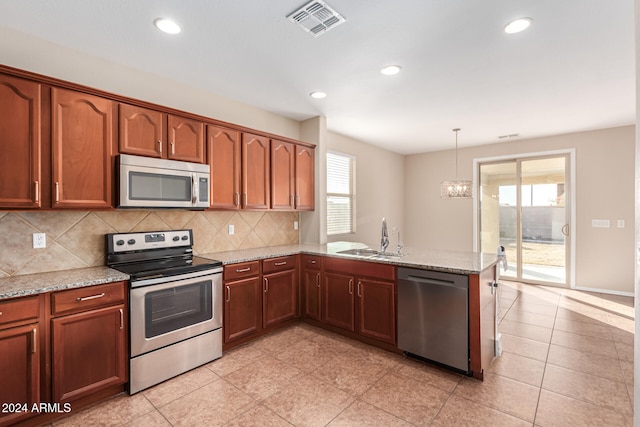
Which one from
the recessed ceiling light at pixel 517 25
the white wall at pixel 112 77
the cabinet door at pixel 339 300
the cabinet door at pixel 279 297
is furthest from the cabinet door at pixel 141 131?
the recessed ceiling light at pixel 517 25

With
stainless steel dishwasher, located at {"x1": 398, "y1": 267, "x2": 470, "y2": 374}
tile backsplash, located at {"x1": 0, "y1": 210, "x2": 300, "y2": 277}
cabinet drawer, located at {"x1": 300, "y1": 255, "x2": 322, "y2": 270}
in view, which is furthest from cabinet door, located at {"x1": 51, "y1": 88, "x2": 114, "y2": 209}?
stainless steel dishwasher, located at {"x1": 398, "y1": 267, "x2": 470, "y2": 374}

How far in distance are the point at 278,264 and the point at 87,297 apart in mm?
1721

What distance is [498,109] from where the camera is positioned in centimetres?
393

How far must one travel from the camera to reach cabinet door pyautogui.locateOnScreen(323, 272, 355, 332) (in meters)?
3.19

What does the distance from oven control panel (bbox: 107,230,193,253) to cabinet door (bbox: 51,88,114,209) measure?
0.37m

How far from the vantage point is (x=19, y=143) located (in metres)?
2.01

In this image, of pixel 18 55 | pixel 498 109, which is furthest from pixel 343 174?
pixel 18 55

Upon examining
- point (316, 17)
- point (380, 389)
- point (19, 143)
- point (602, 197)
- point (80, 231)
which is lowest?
point (380, 389)

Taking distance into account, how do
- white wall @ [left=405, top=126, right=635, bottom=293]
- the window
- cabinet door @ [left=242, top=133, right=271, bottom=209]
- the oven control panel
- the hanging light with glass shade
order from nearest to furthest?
Answer: the oven control panel < cabinet door @ [left=242, top=133, right=271, bottom=209] < the hanging light with glass shade < white wall @ [left=405, top=126, right=635, bottom=293] < the window

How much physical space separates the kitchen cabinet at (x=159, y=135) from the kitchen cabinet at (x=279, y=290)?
1.33 meters

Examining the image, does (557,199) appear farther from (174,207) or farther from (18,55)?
(18,55)

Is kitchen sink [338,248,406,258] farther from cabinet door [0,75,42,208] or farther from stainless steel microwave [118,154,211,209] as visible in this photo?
cabinet door [0,75,42,208]

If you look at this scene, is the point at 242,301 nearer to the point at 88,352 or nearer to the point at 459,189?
the point at 88,352

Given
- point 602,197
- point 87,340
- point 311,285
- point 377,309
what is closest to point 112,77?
point 87,340
